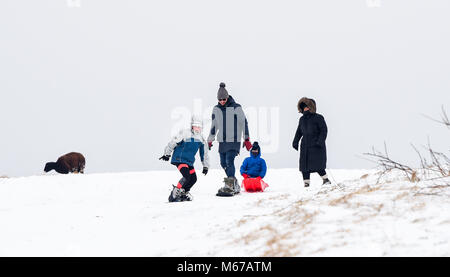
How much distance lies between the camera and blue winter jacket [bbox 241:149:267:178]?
375 inches

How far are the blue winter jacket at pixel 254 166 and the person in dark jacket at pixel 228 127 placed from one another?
52 centimetres

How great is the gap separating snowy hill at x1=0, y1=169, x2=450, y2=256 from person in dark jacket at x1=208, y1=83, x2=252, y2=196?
289 centimetres

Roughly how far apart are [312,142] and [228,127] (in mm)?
1753

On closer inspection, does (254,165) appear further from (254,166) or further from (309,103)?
(309,103)

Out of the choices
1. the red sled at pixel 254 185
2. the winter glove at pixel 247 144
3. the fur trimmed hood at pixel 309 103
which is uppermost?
the fur trimmed hood at pixel 309 103

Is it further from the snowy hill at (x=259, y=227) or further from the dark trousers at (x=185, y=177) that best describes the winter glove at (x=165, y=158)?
the snowy hill at (x=259, y=227)

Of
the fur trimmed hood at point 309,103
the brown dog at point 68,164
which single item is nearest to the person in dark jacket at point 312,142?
the fur trimmed hood at point 309,103

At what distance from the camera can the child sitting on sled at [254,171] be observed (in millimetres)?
9484

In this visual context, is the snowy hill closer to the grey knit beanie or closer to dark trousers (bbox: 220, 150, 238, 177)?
dark trousers (bbox: 220, 150, 238, 177)

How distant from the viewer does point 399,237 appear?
3203 millimetres
